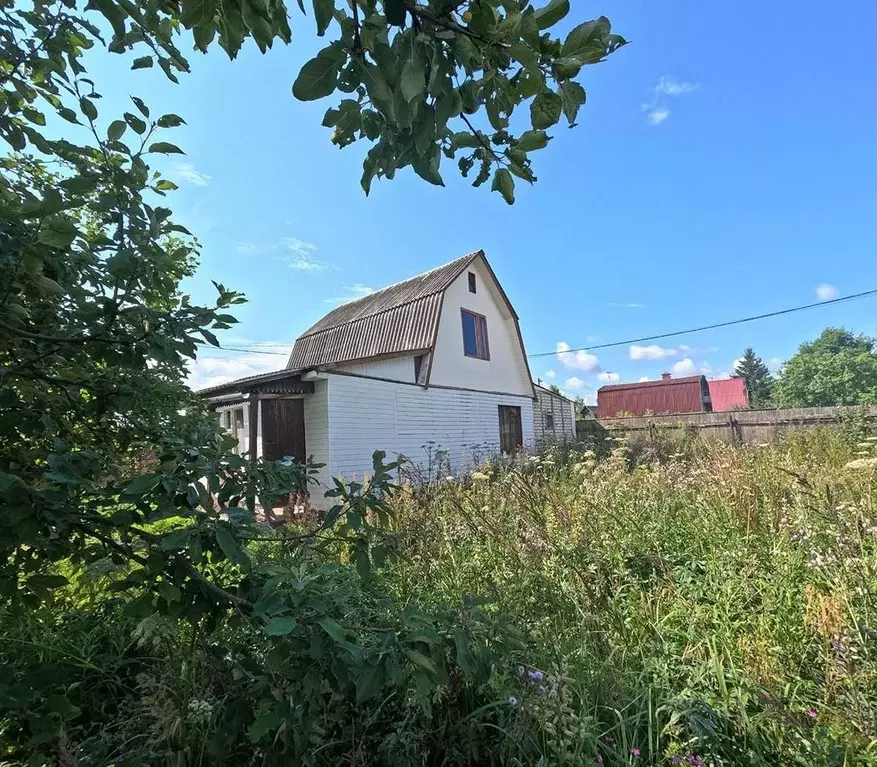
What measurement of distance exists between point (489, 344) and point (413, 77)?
12.9m

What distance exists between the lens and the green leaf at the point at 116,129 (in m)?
1.54

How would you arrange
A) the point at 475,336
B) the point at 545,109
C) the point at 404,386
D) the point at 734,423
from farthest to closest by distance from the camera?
the point at 734,423
the point at 475,336
the point at 404,386
the point at 545,109

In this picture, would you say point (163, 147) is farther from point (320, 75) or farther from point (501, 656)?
point (501, 656)

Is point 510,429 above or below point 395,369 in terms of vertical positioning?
below

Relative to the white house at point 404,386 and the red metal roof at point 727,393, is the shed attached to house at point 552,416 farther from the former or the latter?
the red metal roof at point 727,393

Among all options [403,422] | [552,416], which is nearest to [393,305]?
[403,422]

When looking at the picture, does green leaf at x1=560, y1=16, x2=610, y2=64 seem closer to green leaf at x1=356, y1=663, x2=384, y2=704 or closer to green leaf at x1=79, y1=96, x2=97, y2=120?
green leaf at x1=356, y1=663, x2=384, y2=704

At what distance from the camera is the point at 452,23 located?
0.77 m

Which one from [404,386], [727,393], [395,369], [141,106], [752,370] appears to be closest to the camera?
[141,106]

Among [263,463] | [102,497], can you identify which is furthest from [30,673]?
[263,463]

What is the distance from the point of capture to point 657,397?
3316 cm

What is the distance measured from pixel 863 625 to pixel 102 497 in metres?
2.72

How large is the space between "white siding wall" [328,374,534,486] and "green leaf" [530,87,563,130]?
5.49 metres

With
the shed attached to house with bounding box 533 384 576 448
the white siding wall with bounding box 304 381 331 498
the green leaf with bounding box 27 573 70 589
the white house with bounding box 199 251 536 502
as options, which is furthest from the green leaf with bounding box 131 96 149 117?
the shed attached to house with bounding box 533 384 576 448
